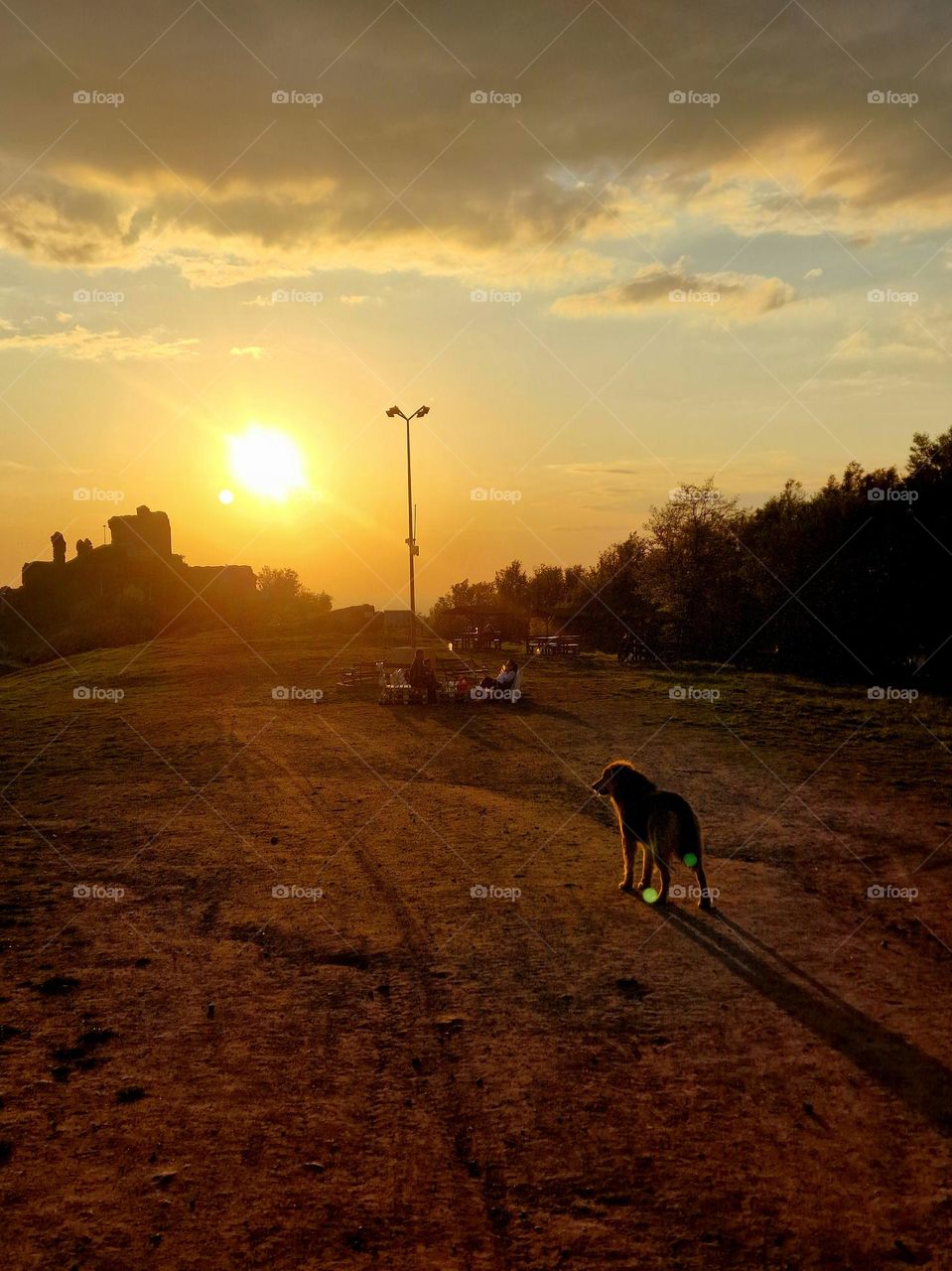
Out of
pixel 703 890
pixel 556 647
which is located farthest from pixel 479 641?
pixel 703 890

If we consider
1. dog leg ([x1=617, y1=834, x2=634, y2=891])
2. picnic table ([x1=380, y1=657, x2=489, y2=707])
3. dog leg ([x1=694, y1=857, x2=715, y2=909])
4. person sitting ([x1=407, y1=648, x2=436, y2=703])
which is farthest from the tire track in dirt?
person sitting ([x1=407, y1=648, x2=436, y2=703])

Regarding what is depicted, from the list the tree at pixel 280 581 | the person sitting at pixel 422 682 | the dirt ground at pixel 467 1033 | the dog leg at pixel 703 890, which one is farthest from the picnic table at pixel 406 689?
the tree at pixel 280 581

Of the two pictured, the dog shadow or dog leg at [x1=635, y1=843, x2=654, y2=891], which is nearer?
the dog shadow

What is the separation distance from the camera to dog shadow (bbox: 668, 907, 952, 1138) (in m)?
5.36

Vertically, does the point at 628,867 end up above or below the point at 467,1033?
above

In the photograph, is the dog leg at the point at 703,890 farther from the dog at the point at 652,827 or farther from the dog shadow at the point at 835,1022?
the dog shadow at the point at 835,1022

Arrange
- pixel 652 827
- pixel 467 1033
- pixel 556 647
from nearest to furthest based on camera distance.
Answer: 1. pixel 467 1033
2. pixel 652 827
3. pixel 556 647

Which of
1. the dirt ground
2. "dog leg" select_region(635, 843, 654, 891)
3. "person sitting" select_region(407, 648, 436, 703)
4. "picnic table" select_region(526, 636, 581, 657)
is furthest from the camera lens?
"picnic table" select_region(526, 636, 581, 657)

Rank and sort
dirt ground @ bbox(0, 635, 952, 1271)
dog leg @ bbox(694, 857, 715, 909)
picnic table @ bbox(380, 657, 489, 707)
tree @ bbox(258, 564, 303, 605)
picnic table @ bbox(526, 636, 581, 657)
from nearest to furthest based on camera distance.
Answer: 1. dirt ground @ bbox(0, 635, 952, 1271)
2. dog leg @ bbox(694, 857, 715, 909)
3. picnic table @ bbox(380, 657, 489, 707)
4. picnic table @ bbox(526, 636, 581, 657)
5. tree @ bbox(258, 564, 303, 605)

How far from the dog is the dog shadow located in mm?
687

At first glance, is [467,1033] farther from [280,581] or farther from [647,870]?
[280,581]

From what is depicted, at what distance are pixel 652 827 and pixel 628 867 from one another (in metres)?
0.68

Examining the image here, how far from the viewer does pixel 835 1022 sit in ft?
20.6

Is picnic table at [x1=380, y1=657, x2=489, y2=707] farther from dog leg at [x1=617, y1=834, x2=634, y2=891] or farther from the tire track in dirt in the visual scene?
dog leg at [x1=617, y1=834, x2=634, y2=891]
